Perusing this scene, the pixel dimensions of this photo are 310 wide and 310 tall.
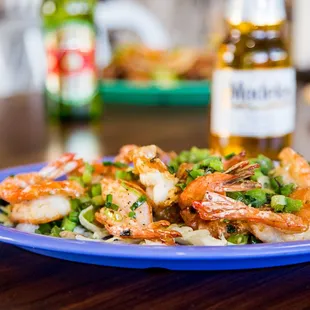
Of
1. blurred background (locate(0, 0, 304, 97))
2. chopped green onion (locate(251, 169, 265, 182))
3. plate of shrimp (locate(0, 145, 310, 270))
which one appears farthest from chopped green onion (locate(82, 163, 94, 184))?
blurred background (locate(0, 0, 304, 97))

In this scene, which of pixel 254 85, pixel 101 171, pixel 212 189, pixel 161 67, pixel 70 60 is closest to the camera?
pixel 212 189

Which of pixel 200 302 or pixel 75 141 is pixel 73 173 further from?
pixel 75 141

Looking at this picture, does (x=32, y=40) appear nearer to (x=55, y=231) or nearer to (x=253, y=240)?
(x=55, y=231)

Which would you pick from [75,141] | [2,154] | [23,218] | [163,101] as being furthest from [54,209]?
[163,101]

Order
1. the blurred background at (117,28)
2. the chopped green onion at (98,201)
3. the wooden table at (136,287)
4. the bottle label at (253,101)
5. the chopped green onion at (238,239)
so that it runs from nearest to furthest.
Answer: the wooden table at (136,287) → the chopped green onion at (238,239) → the chopped green onion at (98,201) → the bottle label at (253,101) → the blurred background at (117,28)

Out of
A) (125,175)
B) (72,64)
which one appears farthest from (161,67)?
(125,175)

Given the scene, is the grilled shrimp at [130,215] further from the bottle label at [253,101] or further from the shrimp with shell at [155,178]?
the bottle label at [253,101]

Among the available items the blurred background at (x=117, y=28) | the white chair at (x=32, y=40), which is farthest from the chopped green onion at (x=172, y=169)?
the white chair at (x=32, y=40)

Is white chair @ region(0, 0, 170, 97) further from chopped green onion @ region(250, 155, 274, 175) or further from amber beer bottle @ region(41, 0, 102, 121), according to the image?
chopped green onion @ region(250, 155, 274, 175)
